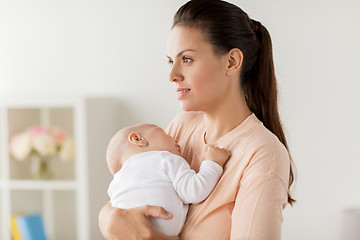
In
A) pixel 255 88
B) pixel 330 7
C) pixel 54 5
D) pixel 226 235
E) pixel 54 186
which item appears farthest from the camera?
pixel 54 5

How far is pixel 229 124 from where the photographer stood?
4.43ft

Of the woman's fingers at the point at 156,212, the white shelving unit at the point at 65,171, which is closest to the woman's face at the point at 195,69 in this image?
the woman's fingers at the point at 156,212

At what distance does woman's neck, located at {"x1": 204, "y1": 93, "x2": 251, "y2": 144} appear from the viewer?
1.35 m

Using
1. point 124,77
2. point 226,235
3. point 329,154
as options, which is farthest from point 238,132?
point 124,77

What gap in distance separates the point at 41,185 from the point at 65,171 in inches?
7.2

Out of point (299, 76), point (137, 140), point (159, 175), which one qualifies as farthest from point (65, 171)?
point (159, 175)

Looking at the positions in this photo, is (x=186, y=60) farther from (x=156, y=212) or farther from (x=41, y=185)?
(x=41, y=185)

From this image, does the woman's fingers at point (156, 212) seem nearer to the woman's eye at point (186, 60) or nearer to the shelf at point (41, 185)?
the woman's eye at point (186, 60)

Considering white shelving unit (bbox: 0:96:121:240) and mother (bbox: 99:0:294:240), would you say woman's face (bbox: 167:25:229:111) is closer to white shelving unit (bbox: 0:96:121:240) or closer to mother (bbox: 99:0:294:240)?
mother (bbox: 99:0:294:240)

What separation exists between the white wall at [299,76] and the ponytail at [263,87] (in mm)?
1380

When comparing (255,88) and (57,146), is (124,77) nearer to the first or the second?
(57,146)

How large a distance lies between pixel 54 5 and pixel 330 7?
184 cm

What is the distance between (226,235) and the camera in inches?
48.9

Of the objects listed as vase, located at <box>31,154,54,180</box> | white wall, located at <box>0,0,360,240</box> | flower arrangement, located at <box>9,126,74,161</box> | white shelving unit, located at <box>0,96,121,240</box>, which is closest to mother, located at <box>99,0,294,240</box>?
white wall, located at <box>0,0,360,240</box>
